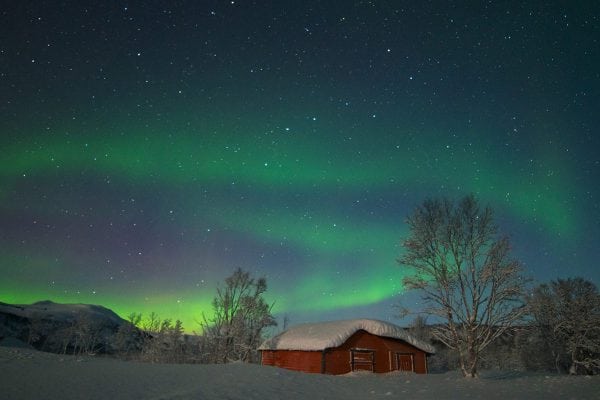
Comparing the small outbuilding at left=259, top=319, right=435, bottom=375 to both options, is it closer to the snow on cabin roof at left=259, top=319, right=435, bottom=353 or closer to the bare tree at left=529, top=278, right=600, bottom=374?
the snow on cabin roof at left=259, top=319, right=435, bottom=353

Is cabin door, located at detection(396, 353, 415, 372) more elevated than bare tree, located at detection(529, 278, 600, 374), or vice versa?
bare tree, located at detection(529, 278, 600, 374)

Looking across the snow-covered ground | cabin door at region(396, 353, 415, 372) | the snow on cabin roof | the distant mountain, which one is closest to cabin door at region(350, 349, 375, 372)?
the snow on cabin roof

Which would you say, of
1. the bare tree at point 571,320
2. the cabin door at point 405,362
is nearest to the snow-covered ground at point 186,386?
the cabin door at point 405,362

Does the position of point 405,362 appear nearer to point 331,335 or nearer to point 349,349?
point 349,349

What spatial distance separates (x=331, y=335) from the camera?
2784 centimetres

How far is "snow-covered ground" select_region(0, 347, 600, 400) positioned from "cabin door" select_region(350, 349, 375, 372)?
11.1 metres

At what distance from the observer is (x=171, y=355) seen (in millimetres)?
42531

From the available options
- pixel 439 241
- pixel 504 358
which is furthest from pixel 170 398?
pixel 504 358

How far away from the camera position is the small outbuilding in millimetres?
27109

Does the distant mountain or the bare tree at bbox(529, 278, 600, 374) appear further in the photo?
the distant mountain

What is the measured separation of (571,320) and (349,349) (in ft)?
79.2

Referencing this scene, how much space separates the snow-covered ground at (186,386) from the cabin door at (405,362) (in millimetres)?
14256

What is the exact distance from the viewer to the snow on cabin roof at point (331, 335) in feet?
90.1

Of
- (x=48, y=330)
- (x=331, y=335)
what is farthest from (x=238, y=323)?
(x=48, y=330)
